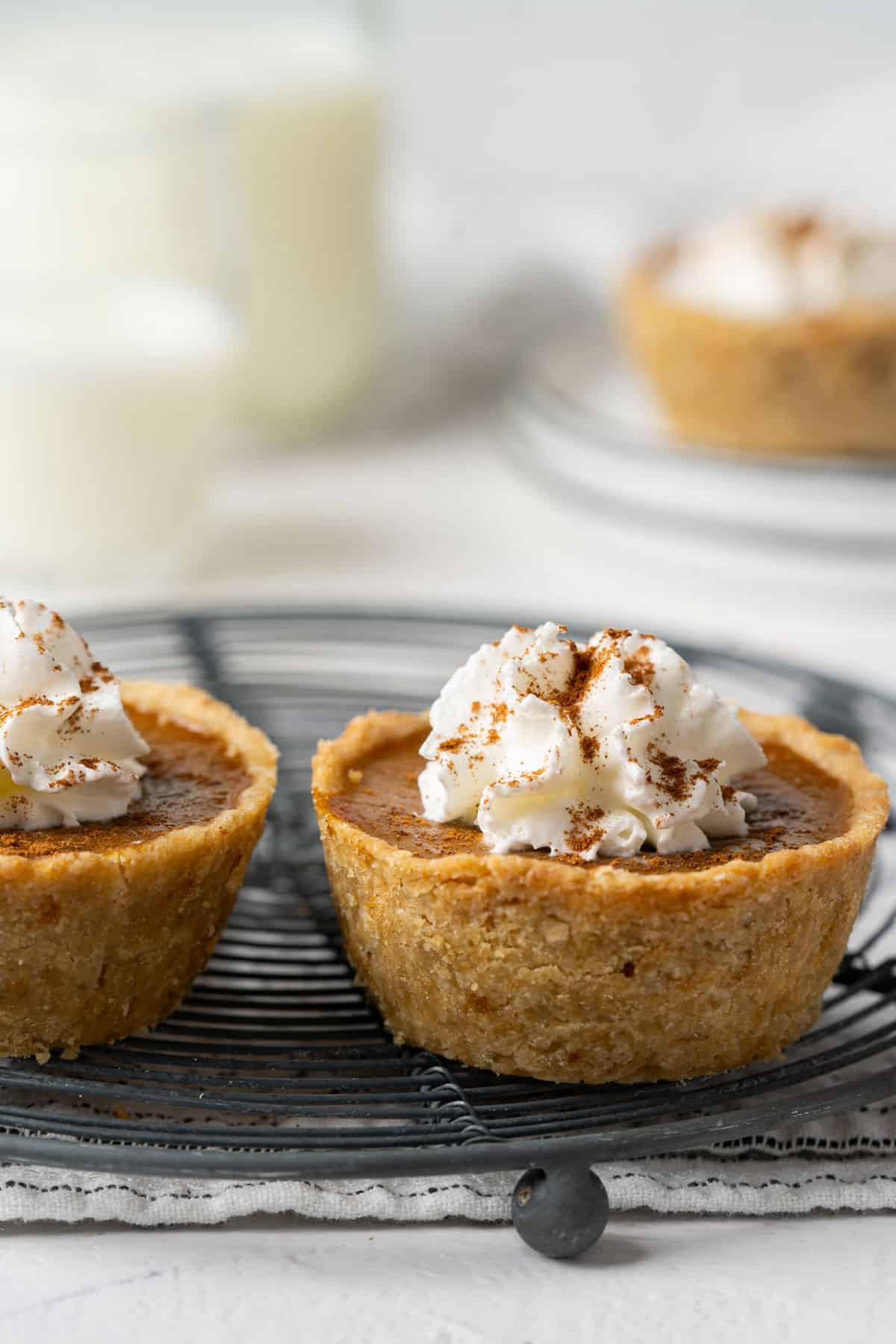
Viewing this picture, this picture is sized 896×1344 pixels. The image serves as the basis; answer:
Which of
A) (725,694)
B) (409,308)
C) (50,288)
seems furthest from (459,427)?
(725,694)

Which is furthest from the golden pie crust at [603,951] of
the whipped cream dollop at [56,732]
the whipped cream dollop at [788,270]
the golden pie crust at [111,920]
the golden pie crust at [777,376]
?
the whipped cream dollop at [788,270]

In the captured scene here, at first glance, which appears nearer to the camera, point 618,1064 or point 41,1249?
point 41,1249

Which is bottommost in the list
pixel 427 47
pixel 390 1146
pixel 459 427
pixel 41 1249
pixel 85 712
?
pixel 459 427

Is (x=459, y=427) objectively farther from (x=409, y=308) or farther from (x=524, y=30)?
(x=524, y=30)

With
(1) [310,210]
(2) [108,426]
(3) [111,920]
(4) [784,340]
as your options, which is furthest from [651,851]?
(1) [310,210]

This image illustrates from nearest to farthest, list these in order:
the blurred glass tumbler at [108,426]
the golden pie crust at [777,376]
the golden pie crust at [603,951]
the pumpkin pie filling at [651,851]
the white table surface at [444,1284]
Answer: the white table surface at [444,1284]
the golden pie crust at [603,951]
the pumpkin pie filling at [651,851]
the blurred glass tumbler at [108,426]
the golden pie crust at [777,376]

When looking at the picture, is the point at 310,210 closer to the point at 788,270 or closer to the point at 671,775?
the point at 788,270

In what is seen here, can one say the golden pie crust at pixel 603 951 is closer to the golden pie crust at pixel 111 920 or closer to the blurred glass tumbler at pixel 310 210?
the golden pie crust at pixel 111 920
